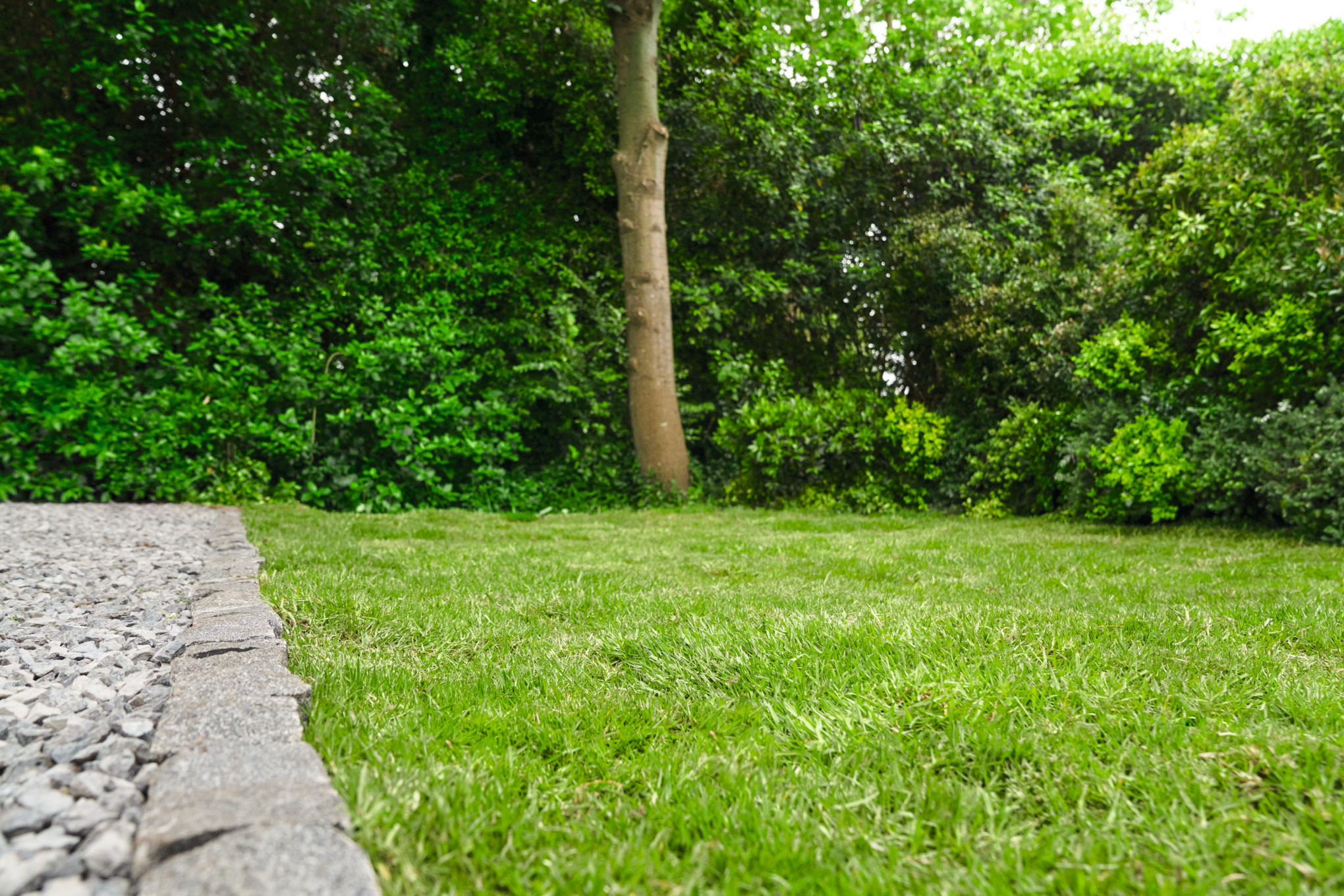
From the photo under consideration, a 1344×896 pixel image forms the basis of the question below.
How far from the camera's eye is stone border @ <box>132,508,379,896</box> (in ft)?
3.45

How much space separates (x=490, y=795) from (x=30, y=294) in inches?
277

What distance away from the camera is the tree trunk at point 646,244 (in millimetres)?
8375

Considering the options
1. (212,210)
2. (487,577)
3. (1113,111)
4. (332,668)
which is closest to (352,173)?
(212,210)

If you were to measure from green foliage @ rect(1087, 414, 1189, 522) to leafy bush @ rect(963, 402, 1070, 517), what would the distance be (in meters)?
0.78

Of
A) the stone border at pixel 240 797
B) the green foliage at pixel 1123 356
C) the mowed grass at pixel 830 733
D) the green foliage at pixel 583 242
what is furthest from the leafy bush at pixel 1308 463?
the stone border at pixel 240 797

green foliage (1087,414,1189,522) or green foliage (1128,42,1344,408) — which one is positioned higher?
green foliage (1128,42,1344,408)

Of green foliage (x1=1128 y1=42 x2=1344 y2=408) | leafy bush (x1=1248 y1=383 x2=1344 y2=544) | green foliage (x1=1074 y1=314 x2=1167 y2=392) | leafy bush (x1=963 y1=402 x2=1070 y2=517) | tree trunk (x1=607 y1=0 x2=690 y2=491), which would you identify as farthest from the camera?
tree trunk (x1=607 y1=0 x2=690 y2=491)

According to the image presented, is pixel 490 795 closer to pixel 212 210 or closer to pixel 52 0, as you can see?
pixel 212 210

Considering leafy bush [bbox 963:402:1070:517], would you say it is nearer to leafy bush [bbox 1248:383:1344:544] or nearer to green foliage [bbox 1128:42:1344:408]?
green foliage [bbox 1128:42:1344:408]

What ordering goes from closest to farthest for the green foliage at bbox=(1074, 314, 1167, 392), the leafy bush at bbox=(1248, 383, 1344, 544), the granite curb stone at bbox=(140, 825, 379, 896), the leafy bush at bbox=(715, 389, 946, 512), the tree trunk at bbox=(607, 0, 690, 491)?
the granite curb stone at bbox=(140, 825, 379, 896)
the leafy bush at bbox=(1248, 383, 1344, 544)
the green foliage at bbox=(1074, 314, 1167, 392)
the leafy bush at bbox=(715, 389, 946, 512)
the tree trunk at bbox=(607, 0, 690, 491)

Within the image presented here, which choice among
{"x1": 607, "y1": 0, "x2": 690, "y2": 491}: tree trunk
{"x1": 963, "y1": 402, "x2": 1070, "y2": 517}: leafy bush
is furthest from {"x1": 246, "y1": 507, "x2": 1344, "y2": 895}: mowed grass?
{"x1": 607, "y1": 0, "x2": 690, "y2": 491}: tree trunk

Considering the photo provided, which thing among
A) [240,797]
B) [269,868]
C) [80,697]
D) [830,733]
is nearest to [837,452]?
[830,733]

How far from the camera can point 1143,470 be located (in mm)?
5730

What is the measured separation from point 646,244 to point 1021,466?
4.36 meters
